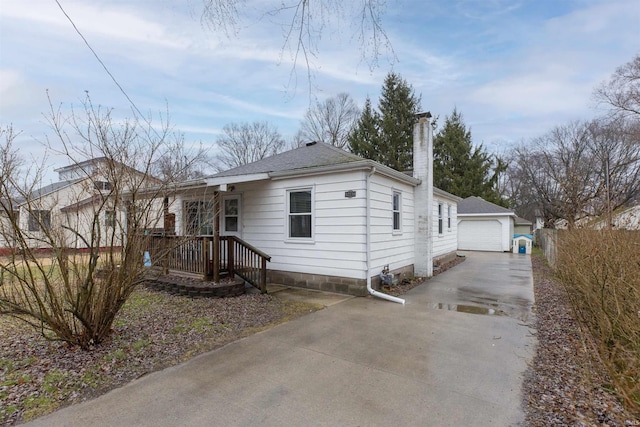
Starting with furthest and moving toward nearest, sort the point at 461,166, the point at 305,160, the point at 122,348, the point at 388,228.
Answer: the point at 461,166 → the point at 305,160 → the point at 388,228 → the point at 122,348

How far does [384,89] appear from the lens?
27.3 meters

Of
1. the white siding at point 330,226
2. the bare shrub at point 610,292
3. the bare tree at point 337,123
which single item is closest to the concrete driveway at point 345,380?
the bare shrub at point 610,292

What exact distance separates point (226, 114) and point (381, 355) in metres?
9.97

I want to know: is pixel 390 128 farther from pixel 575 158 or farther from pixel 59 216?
pixel 59 216

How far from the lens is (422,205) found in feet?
32.8

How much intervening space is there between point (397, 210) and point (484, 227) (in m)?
13.8

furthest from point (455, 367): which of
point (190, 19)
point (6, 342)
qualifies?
point (6, 342)

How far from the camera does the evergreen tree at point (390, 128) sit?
25812 millimetres

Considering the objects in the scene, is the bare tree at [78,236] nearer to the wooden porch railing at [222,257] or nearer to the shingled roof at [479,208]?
the wooden porch railing at [222,257]

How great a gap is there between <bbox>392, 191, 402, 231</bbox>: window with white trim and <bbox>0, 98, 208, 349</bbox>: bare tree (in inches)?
240

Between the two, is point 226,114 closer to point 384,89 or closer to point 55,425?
point 55,425

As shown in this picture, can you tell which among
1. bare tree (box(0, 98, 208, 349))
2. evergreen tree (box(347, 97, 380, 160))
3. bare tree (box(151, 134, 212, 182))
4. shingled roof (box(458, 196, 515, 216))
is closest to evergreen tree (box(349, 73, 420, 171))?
evergreen tree (box(347, 97, 380, 160))

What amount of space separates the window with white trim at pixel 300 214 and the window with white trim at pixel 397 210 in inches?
95.3

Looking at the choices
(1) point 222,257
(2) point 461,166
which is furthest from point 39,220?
Answer: (2) point 461,166
